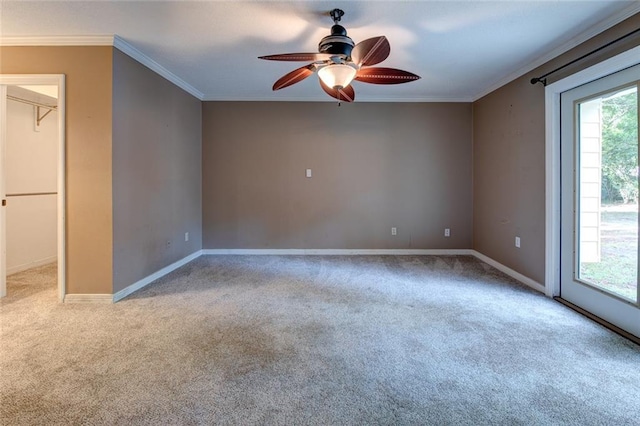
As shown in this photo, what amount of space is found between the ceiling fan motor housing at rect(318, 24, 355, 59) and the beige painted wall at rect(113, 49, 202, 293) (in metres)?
2.01

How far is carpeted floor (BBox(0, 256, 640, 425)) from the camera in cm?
143

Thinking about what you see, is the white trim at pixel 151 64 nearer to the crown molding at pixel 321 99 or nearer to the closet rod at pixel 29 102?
the crown molding at pixel 321 99

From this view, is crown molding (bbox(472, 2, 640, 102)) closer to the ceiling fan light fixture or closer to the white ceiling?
the white ceiling

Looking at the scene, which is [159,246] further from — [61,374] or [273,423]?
[273,423]

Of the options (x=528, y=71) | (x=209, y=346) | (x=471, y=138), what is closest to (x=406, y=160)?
(x=471, y=138)

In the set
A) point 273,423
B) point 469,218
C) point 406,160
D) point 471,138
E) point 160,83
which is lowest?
point 273,423

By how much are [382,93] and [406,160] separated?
1.07m

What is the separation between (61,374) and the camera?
1.71 meters

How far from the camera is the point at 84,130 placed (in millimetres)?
2717

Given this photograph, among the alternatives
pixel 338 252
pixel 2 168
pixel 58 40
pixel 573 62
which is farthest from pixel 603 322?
pixel 2 168

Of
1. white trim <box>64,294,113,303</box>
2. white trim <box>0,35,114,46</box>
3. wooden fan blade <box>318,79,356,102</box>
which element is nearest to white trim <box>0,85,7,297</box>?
white trim <box>0,35,114,46</box>

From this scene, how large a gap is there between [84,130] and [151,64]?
1058 mm

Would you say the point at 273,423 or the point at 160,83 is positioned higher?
the point at 160,83

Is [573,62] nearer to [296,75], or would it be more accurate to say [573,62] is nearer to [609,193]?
[609,193]
